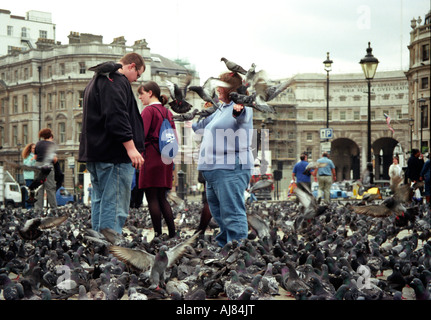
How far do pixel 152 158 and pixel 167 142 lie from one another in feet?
0.93

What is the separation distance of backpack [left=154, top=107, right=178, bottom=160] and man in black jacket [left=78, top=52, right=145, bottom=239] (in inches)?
58.3

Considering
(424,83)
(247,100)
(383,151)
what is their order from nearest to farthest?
(247,100) < (424,83) < (383,151)

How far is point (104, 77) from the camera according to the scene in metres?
5.76

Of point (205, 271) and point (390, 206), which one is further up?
point (390, 206)

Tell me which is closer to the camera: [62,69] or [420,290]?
[420,290]

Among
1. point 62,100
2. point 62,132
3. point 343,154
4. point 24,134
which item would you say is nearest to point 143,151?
point 62,100

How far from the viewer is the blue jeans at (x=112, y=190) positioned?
5.80 m

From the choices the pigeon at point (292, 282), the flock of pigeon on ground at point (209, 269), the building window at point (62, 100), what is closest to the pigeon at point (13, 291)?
the flock of pigeon on ground at point (209, 269)

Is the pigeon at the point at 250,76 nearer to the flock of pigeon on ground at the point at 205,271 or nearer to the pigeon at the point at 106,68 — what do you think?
the pigeon at the point at 106,68

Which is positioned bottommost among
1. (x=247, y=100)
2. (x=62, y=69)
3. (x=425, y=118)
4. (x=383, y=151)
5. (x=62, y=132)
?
(x=247, y=100)

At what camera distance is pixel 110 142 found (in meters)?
5.75

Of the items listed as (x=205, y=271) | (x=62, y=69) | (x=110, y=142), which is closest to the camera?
(x=205, y=271)

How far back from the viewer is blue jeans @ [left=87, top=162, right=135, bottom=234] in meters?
5.80

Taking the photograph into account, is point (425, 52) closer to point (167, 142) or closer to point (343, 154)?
point (343, 154)
